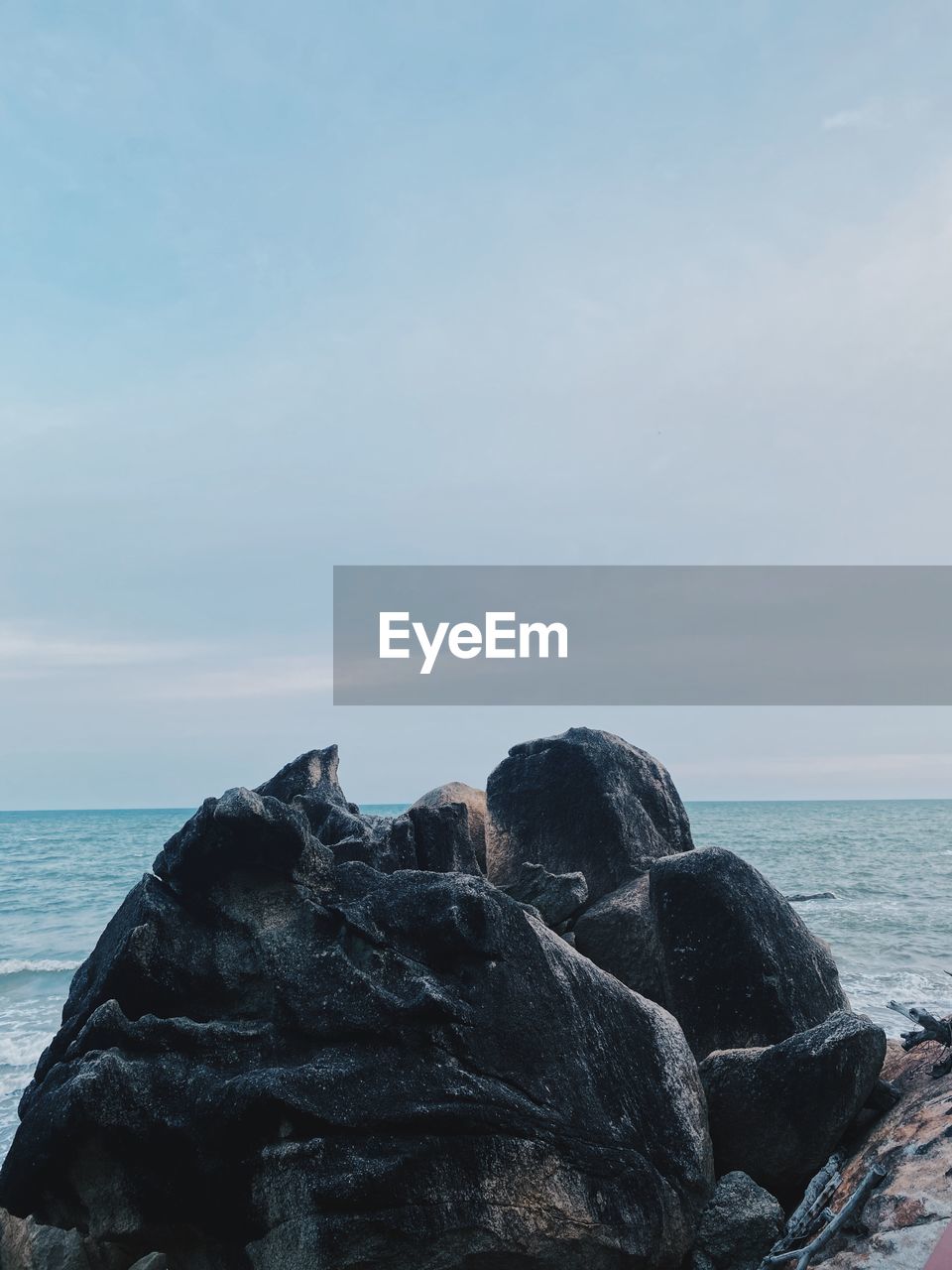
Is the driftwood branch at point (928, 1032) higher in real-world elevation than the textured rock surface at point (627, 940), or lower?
lower

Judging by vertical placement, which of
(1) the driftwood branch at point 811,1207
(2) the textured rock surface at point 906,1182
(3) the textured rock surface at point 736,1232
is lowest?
(3) the textured rock surface at point 736,1232

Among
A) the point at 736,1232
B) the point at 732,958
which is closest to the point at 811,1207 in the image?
the point at 736,1232

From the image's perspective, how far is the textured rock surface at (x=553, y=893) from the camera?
13547 mm

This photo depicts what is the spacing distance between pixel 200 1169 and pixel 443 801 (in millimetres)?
8624

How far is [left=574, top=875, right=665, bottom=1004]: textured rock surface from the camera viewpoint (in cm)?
1262

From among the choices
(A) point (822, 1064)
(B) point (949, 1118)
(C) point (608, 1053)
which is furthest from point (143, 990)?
(B) point (949, 1118)

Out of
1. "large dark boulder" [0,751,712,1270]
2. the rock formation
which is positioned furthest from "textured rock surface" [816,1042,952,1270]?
"large dark boulder" [0,751,712,1270]

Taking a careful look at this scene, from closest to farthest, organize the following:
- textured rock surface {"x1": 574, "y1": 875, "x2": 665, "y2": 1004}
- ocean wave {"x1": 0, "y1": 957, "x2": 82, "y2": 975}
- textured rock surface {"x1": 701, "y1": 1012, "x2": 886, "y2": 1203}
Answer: textured rock surface {"x1": 701, "y1": 1012, "x2": 886, "y2": 1203}
textured rock surface {"x1": 574, "y1": 875, "x2": 665, "y2": 1004}
ocean wave {"x1": 0, "y1": 957, "x2": 82, "y2": 975}

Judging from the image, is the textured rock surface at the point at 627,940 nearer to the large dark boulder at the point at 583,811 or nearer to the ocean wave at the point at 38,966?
the large dark boulder at the point at 583,811

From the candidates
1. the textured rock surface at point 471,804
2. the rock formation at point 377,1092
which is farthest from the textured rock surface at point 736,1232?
the textured rock surface at point 471,804

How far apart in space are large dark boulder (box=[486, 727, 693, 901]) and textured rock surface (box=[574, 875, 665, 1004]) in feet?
3.43

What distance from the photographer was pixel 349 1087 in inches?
340

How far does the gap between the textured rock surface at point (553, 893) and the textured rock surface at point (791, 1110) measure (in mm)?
3666

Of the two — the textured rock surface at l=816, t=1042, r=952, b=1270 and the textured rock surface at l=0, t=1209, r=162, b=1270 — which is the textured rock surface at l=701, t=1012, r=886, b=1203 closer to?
the textured rock surface at l=816, t=1042, r=952, b=1270
